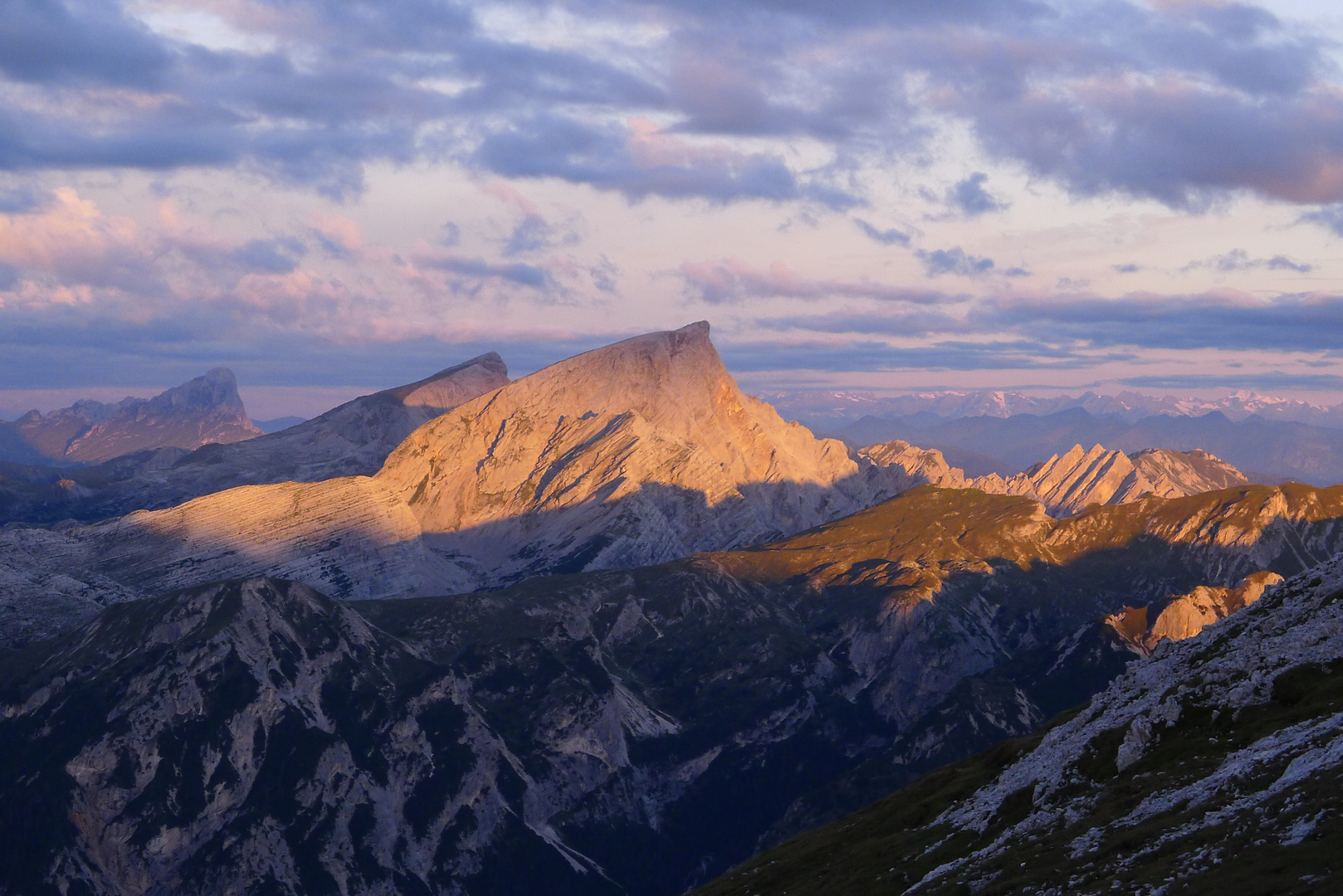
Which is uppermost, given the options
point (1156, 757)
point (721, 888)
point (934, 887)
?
point (1156, 757)

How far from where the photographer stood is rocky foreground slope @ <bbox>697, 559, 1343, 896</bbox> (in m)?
85.9

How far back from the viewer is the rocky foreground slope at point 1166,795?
85.9 metres

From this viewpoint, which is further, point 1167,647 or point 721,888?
point 721,888

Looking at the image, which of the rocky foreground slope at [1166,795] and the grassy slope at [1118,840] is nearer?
the grassy slope at [1118,840]

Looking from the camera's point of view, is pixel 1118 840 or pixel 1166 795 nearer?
pixel 1118 840

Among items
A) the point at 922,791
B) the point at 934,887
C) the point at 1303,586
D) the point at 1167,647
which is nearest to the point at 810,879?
the point at 922,791

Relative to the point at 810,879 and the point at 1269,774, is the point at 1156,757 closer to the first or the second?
the point at 1269,774

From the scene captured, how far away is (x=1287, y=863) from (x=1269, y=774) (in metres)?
22.4

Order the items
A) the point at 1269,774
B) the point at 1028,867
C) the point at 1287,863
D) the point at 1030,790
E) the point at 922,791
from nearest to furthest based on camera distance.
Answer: the point at 1287,863 < the point at 1269,774 < the point at 1028,867 < the point at 1030,790 < the point at 922,791

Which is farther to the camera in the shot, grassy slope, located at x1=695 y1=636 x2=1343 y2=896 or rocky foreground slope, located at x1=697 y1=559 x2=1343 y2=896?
rocky foreground slope, located at x1=697 y1=559 x2=1343 y2=896

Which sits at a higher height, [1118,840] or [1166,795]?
[1166,795]

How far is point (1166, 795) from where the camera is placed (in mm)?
107312

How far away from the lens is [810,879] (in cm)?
15950

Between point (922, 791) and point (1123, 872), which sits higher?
point (1123, 872)
